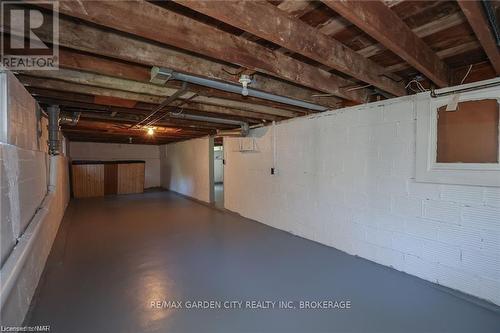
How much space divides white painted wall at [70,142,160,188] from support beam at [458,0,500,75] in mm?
10027

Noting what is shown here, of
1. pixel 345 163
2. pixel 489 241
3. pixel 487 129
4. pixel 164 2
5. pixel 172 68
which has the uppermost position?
pixel 164 2

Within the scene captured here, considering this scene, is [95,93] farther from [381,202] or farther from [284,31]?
[381,202]

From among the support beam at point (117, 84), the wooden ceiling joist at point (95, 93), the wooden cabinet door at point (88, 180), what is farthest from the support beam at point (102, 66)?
the wooden cabinet door at point (88, 180)

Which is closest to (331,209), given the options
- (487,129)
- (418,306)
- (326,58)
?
(418,306)

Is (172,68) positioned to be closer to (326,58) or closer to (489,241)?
(326,58)

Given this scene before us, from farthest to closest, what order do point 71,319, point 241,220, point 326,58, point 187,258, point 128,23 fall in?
1. point 241,220
2. point 187,258
3. point 71,319
4. point 326,58
5. point 128,23

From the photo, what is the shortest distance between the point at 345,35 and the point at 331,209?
2.23m

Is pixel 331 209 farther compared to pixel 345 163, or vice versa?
pixel 331 209

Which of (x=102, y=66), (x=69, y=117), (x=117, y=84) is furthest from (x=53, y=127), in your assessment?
(x=102, y=66)

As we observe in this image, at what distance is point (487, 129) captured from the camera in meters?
2.07

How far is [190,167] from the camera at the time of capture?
7.70 meters

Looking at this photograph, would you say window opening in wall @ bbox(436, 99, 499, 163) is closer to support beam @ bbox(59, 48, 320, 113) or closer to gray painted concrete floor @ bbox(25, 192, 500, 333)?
gray painted concrete floor @ bbox(25, 192, 500, 333)

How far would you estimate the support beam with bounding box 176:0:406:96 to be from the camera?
1251 millimetres

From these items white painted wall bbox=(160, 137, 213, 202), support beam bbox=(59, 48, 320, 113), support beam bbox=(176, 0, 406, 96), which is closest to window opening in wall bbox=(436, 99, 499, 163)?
support beam bbox=(176, 0, 406, 96)
